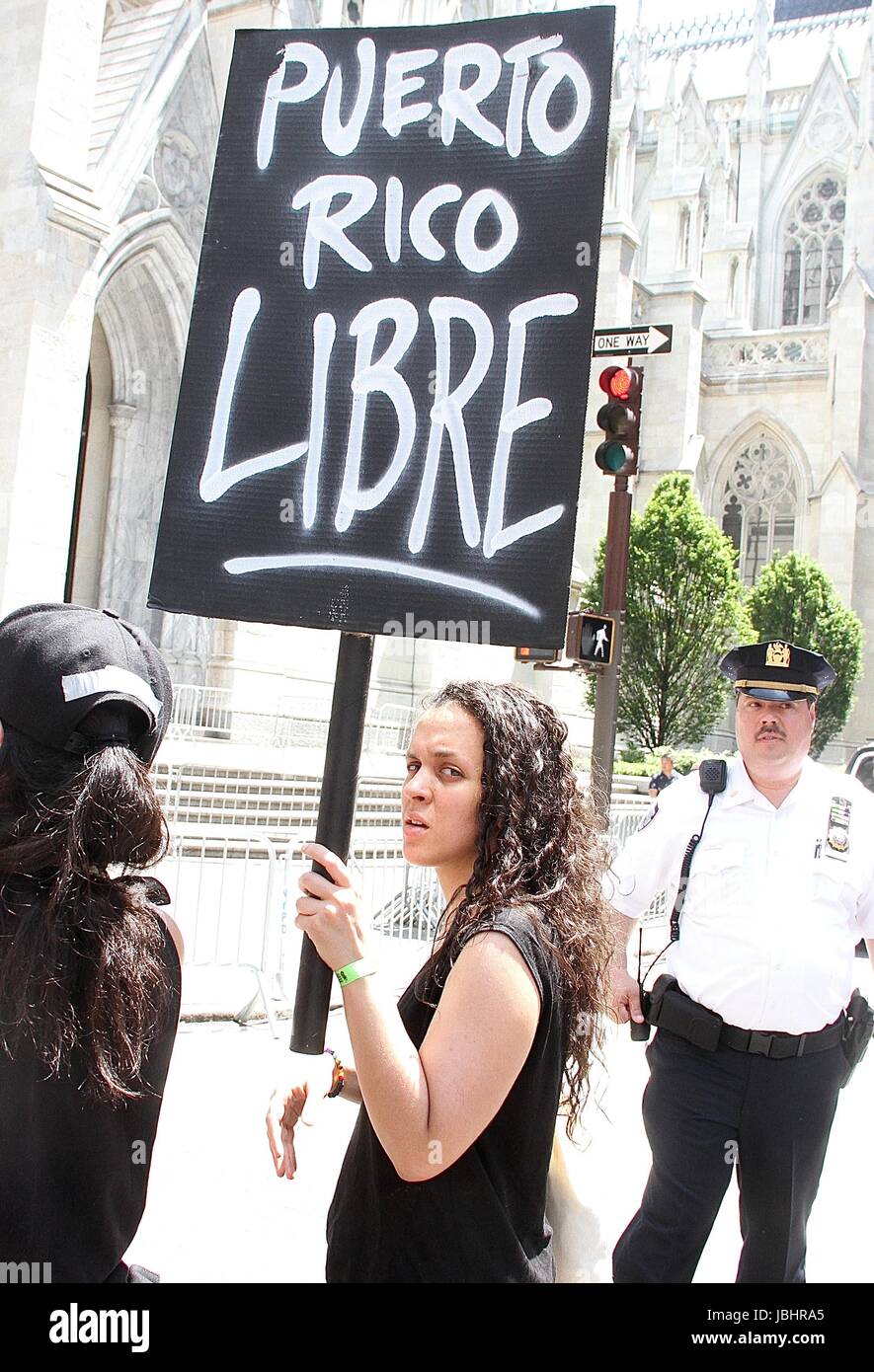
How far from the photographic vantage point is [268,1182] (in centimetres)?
438

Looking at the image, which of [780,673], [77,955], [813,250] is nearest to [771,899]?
[780,673]

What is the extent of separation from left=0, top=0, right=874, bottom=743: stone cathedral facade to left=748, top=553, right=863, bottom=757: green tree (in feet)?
7.52

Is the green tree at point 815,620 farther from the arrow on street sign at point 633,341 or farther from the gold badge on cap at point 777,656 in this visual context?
the gold badge on cap at point 777,656

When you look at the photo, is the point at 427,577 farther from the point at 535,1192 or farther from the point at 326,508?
the point at 535,1192

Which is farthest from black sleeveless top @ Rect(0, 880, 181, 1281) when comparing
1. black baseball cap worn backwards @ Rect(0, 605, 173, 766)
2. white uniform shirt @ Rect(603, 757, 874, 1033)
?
white uniform shirt @ Rect(603, 757, 874, 1033)

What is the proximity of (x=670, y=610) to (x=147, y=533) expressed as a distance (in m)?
11.5

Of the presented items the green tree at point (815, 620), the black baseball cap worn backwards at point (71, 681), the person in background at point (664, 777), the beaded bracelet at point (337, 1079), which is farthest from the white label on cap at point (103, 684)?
the green tree at point (815, 620)

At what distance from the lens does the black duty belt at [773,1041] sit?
297 centimetres

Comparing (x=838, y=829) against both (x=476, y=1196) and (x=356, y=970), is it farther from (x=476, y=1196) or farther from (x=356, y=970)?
(x=356, y=970)

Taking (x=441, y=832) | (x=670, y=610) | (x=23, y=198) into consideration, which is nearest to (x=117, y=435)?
(x=23, y=198)

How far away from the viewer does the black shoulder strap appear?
3.27 metres

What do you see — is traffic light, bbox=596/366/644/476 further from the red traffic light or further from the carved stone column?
the carved stone column

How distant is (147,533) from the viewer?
55.7 feet

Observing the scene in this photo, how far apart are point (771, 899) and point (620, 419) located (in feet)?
18.7
